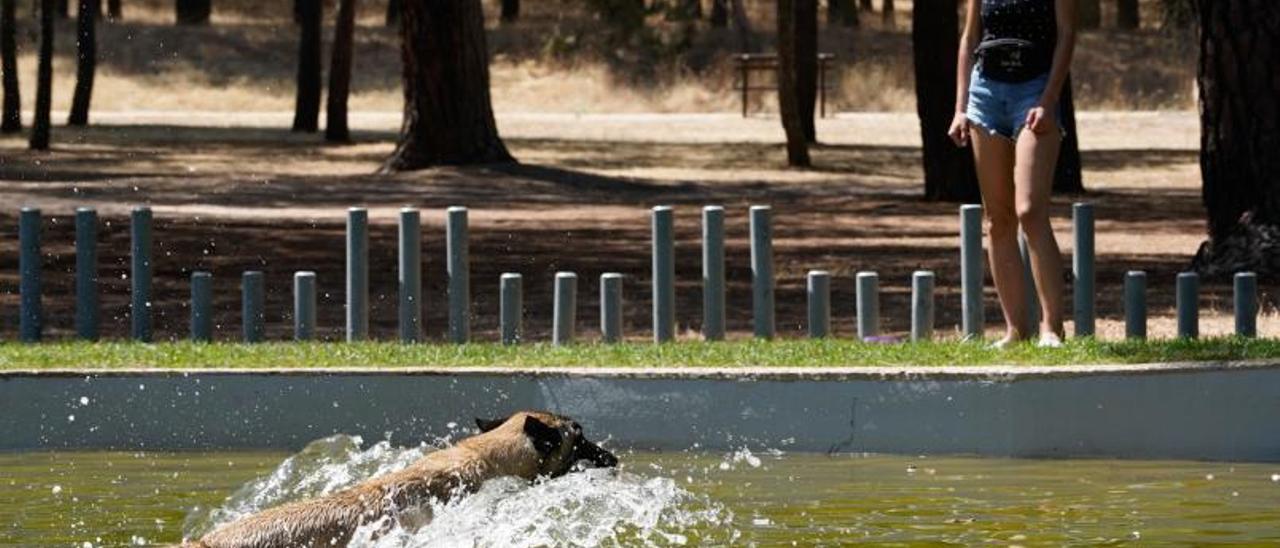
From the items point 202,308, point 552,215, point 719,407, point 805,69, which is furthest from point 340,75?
point 719,407

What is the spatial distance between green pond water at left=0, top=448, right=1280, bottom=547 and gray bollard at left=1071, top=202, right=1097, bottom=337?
8.76ft

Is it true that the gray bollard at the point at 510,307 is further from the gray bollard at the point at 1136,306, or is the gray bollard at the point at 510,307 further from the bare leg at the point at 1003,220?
the gray bollard at the point at 1136,306

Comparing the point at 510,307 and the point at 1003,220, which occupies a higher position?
the point at 1003,220

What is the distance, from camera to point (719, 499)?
9.81 m

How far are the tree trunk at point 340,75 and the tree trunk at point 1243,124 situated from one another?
2677 centimetres

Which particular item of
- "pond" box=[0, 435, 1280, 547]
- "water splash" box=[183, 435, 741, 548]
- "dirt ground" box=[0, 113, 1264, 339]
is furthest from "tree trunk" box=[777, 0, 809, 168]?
"water splash" box=[183, 435, 741, 548]

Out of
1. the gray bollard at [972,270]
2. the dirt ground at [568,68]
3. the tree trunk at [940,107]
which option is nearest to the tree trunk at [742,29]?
the dirt ground at [568,68]

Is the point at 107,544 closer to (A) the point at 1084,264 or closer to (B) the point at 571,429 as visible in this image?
(B) the point at 571,429

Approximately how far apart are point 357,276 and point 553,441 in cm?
600

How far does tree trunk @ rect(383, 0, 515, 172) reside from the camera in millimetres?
31312

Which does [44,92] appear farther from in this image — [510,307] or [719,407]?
[719,407]

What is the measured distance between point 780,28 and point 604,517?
89.2 ft

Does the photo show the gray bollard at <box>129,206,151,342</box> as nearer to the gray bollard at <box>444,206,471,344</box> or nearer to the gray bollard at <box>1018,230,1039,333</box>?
the gray bollard at <box>444,206,471,344</box>

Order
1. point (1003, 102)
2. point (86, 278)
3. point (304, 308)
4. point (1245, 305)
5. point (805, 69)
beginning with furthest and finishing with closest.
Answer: point (805, 69) → point (86, 278) → point (304, 308) → point (1245, 305) → point (1003, 102)
